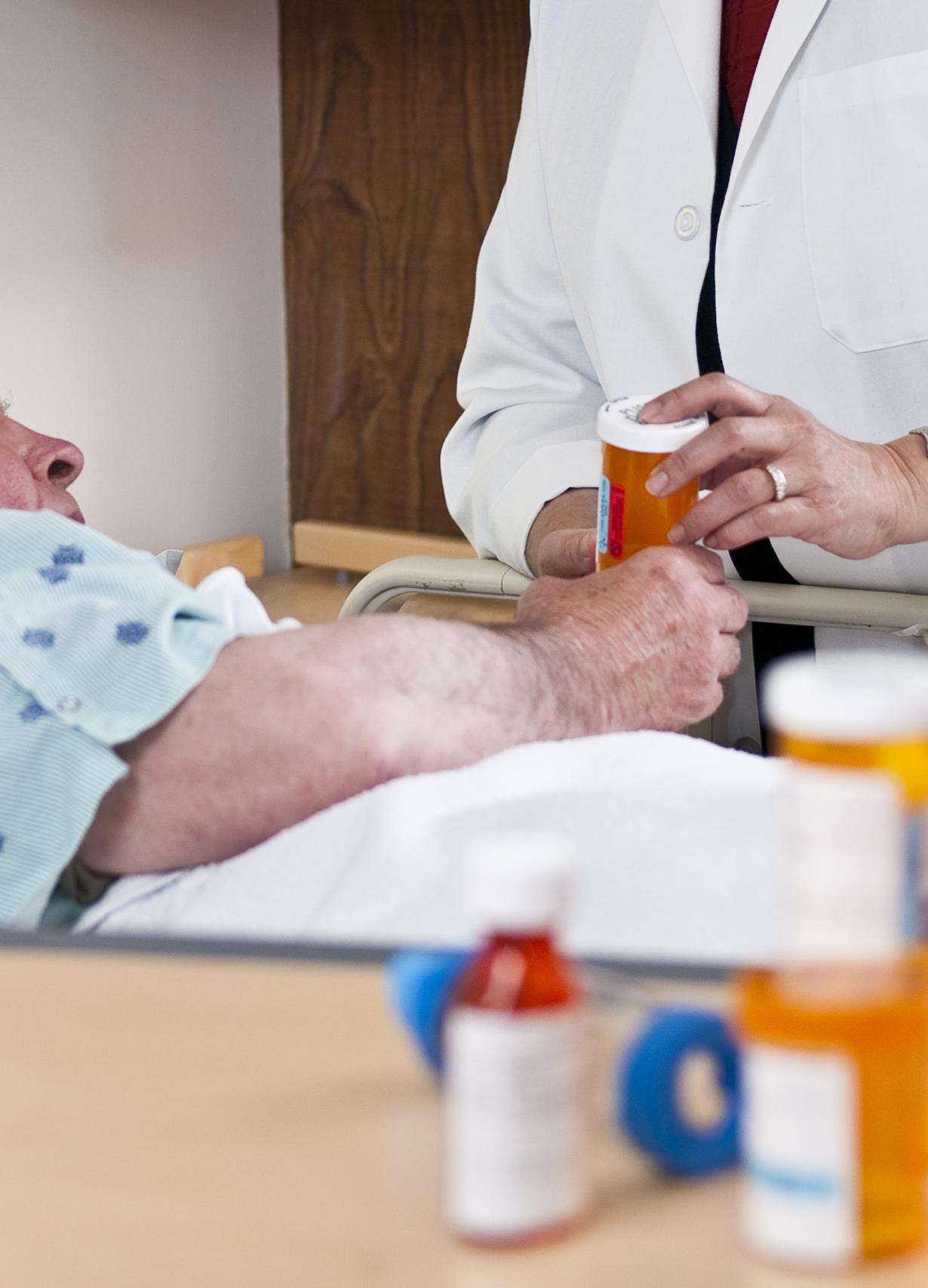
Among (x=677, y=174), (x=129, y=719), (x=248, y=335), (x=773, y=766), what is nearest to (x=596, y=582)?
(x=773, y=766)

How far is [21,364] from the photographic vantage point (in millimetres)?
2590

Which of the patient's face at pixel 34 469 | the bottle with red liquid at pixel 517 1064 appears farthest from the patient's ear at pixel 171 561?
the bottle with red liquid at pixel 517 1064

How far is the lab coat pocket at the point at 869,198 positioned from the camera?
130 cm

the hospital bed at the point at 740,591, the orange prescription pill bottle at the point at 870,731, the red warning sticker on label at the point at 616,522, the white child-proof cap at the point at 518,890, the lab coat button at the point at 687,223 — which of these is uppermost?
the lab coat button at the point at 687,223

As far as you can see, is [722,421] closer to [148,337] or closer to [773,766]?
[773,766]

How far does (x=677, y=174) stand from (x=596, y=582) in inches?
20.0

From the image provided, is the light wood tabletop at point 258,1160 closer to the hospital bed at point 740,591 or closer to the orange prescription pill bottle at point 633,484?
the orange prescription pill bottle at point 633,484

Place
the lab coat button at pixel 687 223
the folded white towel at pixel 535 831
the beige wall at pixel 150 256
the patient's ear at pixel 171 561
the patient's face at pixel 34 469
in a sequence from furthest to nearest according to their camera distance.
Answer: the beige wall at pixel 150 256, the lab coat button at pixel 687 223, the patient's ear at pixel 171 561, the patient's face at pixel 34 469, the folded white towel at pixel 535 831

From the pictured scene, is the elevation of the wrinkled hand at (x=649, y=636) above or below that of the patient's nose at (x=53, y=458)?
below

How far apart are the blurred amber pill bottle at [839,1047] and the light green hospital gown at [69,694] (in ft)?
1.82

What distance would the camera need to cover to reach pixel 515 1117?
364 mm

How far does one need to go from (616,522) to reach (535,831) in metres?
0.37

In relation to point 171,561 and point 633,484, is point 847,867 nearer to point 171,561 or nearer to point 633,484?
point 633,484

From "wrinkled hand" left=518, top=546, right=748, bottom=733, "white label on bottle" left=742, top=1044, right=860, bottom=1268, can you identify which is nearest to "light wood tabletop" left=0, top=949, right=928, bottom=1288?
"white label on bottle" left=742, top=1044, right=860, bottom=1268
